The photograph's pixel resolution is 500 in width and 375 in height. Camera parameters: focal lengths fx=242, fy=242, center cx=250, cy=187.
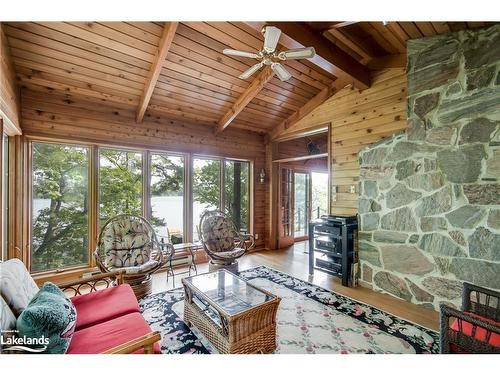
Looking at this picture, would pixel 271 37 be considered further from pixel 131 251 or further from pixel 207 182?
pixel 207 182

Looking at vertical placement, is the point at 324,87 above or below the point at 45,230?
above

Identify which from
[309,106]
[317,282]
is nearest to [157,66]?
[309,106]

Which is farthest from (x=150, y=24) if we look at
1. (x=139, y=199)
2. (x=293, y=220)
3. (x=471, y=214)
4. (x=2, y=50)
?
(x=293, y=220)

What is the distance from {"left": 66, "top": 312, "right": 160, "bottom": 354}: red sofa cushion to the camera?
1449 mm

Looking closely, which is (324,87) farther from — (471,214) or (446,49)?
(471,214)

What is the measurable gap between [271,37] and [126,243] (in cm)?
299

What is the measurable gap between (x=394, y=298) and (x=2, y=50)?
5363mm

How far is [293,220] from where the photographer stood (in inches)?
250

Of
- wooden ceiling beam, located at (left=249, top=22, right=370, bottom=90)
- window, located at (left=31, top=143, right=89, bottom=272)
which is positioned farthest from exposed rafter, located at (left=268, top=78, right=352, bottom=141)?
window, located at (left=31, top=143, right=89, bottom=272)

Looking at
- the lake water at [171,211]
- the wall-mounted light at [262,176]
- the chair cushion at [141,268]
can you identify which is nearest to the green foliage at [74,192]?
the lake water at [171,211]
